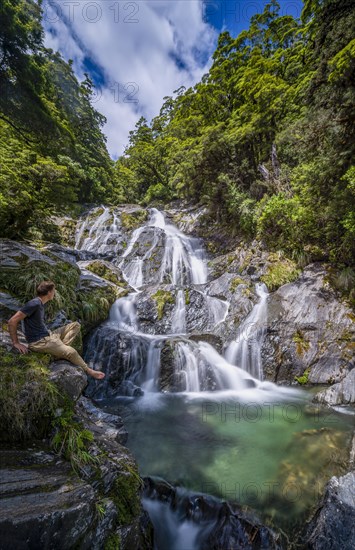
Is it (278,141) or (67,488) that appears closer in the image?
(67,488)

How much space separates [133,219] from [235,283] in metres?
11.7

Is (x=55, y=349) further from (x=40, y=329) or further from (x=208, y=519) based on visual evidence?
(x=208, y=519)

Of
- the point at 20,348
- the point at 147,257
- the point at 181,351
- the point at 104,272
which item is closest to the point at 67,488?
the point at 20,348

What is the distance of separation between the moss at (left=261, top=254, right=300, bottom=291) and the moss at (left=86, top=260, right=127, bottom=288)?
6.73 m

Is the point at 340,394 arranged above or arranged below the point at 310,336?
below

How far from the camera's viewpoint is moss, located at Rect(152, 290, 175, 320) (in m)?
10.2

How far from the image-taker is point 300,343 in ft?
26.9

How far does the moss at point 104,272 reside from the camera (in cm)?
1216

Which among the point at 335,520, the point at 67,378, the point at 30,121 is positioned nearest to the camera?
the point at 335,520

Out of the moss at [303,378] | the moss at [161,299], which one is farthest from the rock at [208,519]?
the moss at [161,299]

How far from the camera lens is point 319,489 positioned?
3646 mm

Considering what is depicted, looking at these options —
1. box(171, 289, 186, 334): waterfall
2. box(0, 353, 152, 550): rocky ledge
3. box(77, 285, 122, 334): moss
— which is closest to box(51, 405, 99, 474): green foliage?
box(0, 353, 152, 550): rocky ledge

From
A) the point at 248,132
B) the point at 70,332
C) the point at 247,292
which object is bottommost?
the point at 70,332

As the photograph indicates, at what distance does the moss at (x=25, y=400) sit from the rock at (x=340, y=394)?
6274mm
